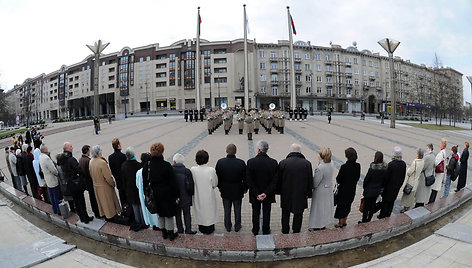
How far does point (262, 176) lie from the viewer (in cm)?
411

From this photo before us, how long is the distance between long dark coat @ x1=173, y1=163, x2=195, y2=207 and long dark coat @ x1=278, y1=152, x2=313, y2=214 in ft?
5.06

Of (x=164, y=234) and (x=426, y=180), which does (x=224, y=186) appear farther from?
(x=426, y=180)

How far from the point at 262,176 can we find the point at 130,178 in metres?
2.31

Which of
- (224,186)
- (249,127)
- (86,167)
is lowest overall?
(224,186)

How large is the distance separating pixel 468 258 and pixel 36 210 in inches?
323

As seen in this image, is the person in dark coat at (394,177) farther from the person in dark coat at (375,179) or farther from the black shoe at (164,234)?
the black shoe at (164,234)

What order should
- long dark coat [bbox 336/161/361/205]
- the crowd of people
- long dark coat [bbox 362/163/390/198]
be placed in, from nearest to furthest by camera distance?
the crowd of people < long dark coat [bbox 336/161/361/205] < long dark coat [bbox 362/163/390/198]

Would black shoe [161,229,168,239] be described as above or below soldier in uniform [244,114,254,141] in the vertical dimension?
below

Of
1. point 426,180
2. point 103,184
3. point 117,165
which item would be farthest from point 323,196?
point 103,184

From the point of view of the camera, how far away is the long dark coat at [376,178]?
4377 millimetres

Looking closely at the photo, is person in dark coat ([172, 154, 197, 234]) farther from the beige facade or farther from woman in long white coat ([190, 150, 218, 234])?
the beige facade

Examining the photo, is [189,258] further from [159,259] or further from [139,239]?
[139,239]

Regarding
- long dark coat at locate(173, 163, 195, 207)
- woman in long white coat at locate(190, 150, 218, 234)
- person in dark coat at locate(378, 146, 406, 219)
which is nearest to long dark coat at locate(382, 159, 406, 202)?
person in dark coat at locate(378, 146, 406, 219)

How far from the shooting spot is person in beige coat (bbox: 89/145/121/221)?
4.48 metres
